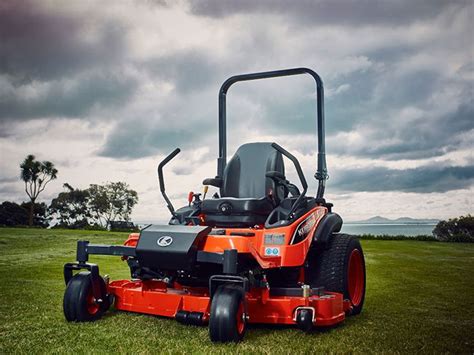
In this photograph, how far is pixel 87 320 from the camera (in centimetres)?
569

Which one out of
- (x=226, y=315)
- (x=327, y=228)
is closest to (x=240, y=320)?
(x=226, y=315)

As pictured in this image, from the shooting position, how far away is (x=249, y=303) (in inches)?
214

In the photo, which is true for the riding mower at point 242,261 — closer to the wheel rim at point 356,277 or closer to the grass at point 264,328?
the wheel rim at point 356,277

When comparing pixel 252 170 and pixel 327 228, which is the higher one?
pixel 252 170

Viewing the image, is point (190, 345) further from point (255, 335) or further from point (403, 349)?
point (403, 349)

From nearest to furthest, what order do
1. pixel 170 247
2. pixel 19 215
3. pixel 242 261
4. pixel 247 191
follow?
pixel 170 247, pixel 242 261, pixel 247 191, pixel 19 215

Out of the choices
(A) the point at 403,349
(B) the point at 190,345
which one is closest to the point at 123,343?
(B) the point at 190,345

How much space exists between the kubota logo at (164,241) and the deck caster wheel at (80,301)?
3.53 ft

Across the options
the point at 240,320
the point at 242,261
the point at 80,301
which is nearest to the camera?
the point at 240,320

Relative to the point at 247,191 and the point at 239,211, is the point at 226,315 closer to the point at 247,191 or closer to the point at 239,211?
the point at 239,211

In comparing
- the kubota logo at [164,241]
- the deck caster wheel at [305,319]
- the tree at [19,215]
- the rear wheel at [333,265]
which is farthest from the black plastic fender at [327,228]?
the tree at [19,215]

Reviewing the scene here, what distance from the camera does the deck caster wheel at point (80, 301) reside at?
5.60 metres

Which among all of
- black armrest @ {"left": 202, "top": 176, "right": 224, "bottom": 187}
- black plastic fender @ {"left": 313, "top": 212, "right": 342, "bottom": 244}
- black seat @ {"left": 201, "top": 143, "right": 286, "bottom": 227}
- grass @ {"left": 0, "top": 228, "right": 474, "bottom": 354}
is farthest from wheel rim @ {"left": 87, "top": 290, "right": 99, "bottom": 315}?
black plastic fender @ {"left": 313, "top": 212, "right": 342, "bottom": 244}

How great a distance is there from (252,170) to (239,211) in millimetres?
908
